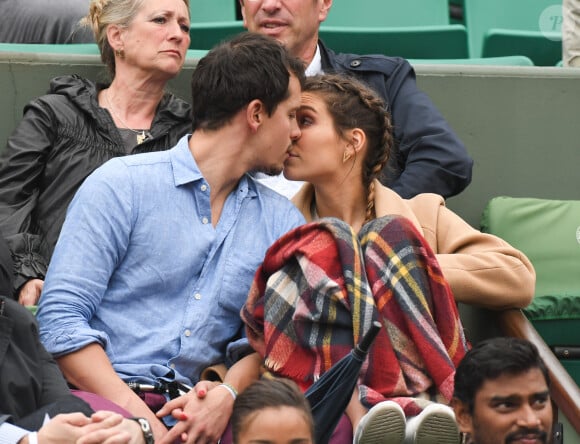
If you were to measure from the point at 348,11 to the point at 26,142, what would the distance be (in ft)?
8.07

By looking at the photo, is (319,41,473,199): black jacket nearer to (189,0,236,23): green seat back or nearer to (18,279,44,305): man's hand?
(18,279,44,305): man's hand

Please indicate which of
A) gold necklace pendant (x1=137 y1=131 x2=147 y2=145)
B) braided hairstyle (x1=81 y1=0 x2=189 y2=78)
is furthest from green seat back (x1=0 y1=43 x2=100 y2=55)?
gold necklace pendant (x1=137 y1=131 x2=147 y2=145)

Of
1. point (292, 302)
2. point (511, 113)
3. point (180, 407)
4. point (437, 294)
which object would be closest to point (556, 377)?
point (437, 294)

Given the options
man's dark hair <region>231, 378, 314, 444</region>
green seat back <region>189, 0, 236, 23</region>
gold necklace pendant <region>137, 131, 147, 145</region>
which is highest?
gold necklace pendant <region>137, 131, 147, 145</region>

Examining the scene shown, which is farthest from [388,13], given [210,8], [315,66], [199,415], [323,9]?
[199,415]

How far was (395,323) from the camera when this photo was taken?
117 inches

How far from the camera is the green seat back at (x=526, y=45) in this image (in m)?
5.64

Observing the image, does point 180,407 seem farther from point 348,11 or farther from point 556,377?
point 348,11

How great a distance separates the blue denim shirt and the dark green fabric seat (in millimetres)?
1019

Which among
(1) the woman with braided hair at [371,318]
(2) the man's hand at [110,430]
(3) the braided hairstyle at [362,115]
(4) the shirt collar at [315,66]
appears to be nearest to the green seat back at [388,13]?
(4) the shirt collar at [315,66]

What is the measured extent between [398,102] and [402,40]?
4.21 ft

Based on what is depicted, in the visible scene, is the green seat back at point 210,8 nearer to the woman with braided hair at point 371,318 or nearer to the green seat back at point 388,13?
the green seat back at point 388,13

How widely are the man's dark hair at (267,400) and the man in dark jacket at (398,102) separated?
4.17ft

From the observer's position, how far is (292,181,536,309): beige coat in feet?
11.0
